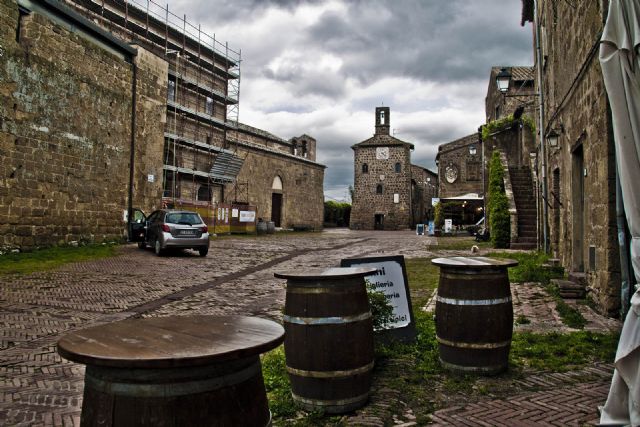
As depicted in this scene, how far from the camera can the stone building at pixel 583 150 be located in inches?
231

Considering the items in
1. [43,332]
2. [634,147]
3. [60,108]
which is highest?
[60,108]

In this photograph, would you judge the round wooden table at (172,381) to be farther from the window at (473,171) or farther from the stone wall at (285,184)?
the window at (473,171)

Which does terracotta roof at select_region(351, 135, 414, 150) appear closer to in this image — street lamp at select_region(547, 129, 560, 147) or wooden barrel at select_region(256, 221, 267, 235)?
wooden barrel at select_region(256, 221, 267, 235)

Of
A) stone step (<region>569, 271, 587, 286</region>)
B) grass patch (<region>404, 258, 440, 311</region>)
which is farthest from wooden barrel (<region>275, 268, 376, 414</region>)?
stone step (<region>569, 271, 587, 286</region>)

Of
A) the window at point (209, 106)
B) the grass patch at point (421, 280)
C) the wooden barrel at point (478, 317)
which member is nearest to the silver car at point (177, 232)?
the grass patch at point (421, 280)

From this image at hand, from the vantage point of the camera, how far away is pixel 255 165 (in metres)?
36.2

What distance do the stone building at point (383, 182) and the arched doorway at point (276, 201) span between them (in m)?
11.1

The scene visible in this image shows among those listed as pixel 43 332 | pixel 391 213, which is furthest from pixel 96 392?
pixel 391 213

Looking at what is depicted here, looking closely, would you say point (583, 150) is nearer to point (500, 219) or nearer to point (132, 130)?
point (500, 219)

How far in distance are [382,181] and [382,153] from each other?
2922mm

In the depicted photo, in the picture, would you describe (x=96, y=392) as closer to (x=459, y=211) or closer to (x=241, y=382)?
(x=241, y=382)

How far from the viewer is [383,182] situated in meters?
48.2

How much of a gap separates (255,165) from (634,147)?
3410cm

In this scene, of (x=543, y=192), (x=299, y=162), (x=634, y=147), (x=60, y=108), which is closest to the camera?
(x=634, y=147)
